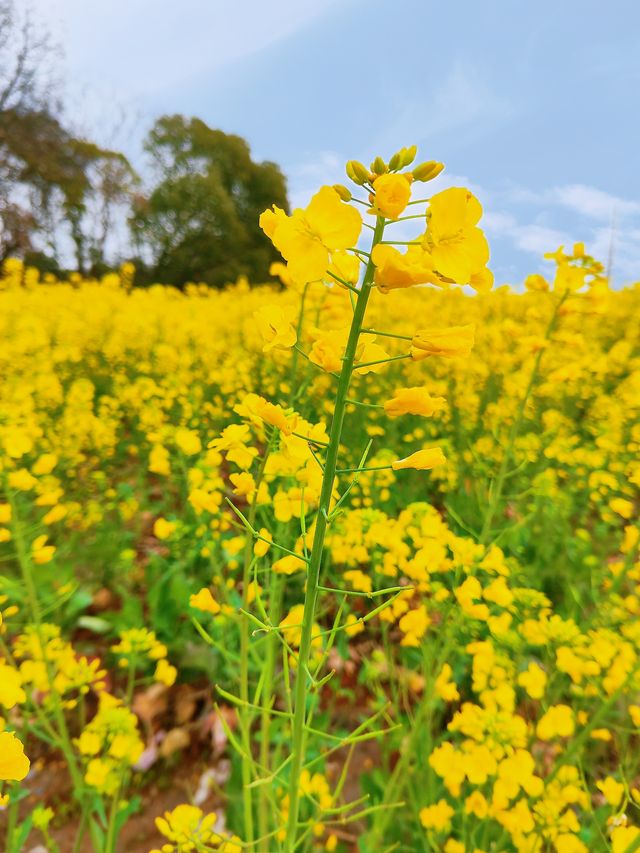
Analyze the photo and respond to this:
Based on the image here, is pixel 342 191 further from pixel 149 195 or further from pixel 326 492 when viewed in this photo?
pixel 149 195

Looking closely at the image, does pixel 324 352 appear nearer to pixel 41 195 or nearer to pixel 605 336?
pixel 605 336

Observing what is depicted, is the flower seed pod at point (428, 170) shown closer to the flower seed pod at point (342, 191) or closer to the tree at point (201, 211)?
the flower seed pod at point (342, 191)

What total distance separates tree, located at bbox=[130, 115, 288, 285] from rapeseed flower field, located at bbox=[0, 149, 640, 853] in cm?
1594

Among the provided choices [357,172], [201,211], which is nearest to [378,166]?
[357,172]

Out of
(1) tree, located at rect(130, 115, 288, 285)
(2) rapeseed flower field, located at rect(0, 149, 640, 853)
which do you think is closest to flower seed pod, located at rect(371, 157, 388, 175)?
(2) rapeseed flower field, located at rect(0, 149, 640, 853)

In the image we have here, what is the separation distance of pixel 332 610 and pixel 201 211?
62.2ft

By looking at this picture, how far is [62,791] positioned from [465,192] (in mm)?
2250

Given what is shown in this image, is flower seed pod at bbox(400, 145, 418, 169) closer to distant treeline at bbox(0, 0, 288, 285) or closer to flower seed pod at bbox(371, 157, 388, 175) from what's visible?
flower seed pod at bbox(371, 157, 388, 175)

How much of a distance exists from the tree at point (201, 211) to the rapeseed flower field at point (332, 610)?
1594 centimetres

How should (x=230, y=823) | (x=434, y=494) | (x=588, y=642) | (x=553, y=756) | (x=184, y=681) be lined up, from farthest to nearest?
(x=434, y=494) → (x=184, y=681) → (x=553, y=756) → (x=230, y=823) → (x=588, y=642)

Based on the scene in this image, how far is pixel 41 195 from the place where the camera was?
64.6 feet

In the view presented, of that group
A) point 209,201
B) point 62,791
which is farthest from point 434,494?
point 209,201

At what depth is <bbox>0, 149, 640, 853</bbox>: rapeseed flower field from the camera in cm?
86

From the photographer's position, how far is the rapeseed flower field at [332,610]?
0.86 meters
